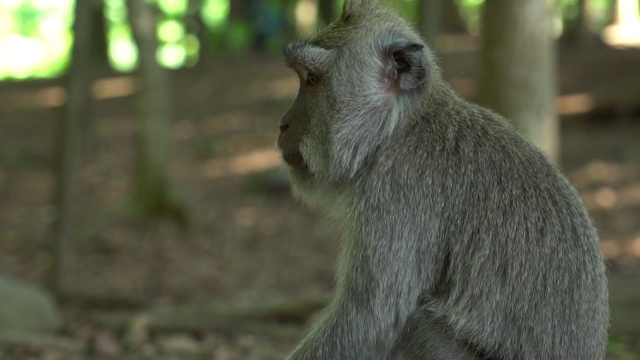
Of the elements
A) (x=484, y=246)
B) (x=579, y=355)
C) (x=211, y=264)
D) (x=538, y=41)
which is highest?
(x=538, y=41)

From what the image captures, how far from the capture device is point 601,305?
4129mm

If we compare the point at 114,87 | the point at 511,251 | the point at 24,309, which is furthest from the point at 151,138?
the point at 511,251

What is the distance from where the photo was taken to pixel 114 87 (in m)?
17.4

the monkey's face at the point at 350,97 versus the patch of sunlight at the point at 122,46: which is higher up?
the monkey's face at the point at 350,97

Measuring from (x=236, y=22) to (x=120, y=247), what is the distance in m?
15.3

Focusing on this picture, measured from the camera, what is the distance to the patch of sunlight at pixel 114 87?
55.8 feet

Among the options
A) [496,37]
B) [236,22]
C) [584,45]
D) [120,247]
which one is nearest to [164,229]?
[120,247]

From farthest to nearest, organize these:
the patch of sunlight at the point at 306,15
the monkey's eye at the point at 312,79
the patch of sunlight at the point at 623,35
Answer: the patch of sunlight at the point at 306,15 → the patch of sunlight at the point at 623,35 → the monkey's eye at the point at 312,79

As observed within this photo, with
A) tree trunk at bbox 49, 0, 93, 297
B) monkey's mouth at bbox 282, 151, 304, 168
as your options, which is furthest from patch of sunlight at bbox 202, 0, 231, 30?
monkey's mouth at bbox 282, 151, 304, 168

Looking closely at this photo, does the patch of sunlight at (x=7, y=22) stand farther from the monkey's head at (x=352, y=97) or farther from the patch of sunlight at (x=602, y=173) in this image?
the monkey's head at (x=352, y=97)

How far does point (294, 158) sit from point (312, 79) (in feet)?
Answer: 1.22

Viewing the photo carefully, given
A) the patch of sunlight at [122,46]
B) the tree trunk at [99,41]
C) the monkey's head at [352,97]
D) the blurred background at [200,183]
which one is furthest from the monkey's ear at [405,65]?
the patch of sunlight at [122,46]

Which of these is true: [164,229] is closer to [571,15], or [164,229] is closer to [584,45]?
[584,45]

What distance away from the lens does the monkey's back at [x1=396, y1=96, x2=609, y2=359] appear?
13.3 feet
